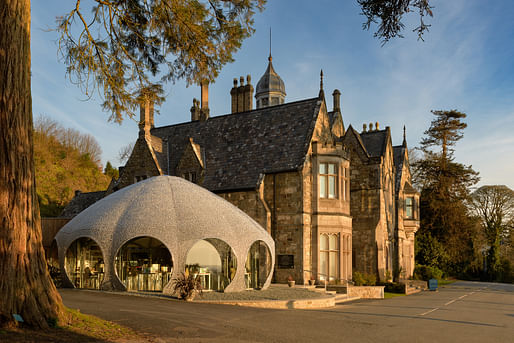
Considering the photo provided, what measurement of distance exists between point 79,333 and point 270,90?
48.1 meters

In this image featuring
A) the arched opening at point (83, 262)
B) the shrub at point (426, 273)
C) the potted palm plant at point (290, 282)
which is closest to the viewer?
the arched opening at point (83, 262)

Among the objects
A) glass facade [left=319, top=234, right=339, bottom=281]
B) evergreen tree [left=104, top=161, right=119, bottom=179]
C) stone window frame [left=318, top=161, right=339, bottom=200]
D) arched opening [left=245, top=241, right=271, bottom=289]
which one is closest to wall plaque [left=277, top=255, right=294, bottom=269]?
glass facade [left=319, top=234, right=339, bottom=281]

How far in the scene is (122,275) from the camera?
19.0 metres

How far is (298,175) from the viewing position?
1022 inches

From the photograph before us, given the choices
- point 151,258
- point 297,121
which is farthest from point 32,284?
point 297,121

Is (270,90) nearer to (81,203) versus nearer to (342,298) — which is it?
(81,203)

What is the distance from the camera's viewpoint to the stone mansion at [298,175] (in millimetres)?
25953

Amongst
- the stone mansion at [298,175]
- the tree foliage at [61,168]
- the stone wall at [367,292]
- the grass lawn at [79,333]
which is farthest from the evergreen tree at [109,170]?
the grass lawn at [79,333]

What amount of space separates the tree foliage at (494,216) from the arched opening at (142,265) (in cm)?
3868

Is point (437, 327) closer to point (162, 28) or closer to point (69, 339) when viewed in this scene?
point (69, 339)

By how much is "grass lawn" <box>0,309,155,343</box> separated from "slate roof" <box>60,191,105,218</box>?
29.9m

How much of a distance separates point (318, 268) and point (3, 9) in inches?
807

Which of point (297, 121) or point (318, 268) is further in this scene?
point (297, 121)

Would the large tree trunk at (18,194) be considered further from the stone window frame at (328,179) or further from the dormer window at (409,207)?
the dormer window at (409,207)
